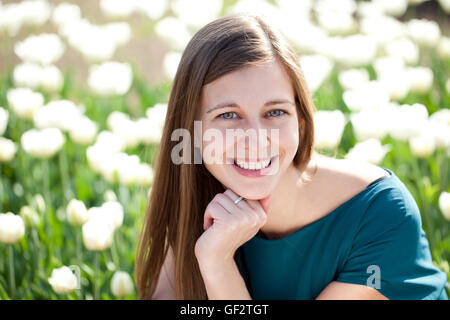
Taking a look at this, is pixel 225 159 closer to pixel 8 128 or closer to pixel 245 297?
pixel 245 297

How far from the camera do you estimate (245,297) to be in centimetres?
206

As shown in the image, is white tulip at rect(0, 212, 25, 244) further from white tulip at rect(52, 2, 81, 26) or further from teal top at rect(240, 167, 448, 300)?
white tulip at rect(52, 2, 81, 26)

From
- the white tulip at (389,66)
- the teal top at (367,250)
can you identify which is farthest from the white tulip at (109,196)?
the white tulip at (389,66)

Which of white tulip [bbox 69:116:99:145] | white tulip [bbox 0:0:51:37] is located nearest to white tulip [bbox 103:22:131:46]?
white tulip [bbox 0:0:51:37]

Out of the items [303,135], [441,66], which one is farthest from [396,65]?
[303,135]

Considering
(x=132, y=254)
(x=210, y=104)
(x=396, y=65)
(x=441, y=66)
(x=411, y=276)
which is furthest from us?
(x=441, y=66)

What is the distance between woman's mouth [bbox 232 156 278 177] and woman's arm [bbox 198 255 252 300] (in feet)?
1.11


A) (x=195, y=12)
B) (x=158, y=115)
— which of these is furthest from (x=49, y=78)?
(x=195, y=12)

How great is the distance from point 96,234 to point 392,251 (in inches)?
44.1

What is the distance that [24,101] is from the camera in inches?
128

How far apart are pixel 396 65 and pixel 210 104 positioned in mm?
2139

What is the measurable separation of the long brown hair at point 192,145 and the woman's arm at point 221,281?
19cm

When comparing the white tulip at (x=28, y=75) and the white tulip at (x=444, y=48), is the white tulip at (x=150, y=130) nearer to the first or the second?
the white tulip at (x=28, y=75)

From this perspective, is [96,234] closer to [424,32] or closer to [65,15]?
[65,15]
